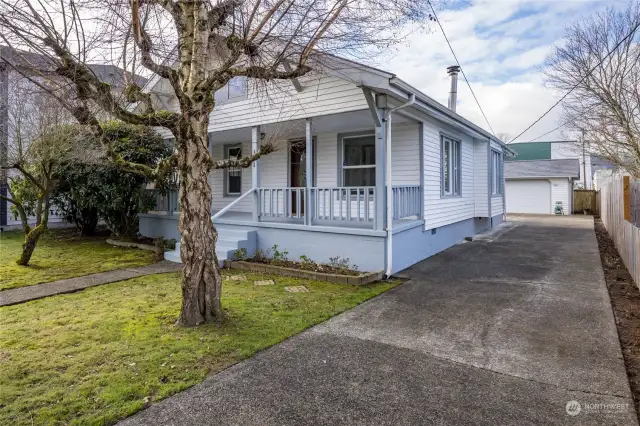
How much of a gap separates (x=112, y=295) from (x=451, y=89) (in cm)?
1230

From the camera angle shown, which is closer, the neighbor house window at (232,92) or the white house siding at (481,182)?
the neighbor house window at (232,92)

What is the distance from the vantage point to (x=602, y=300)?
5.41 metres

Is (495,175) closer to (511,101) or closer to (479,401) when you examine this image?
(511,101)

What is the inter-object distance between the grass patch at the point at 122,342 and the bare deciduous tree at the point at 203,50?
543 mm

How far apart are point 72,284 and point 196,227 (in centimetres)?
345

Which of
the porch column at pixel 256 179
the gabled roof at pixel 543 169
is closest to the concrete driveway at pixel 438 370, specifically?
the porch column at pixel 256 179

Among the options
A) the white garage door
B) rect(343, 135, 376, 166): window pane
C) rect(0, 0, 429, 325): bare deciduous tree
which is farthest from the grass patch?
the white garage door

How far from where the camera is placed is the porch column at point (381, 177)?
6926mm

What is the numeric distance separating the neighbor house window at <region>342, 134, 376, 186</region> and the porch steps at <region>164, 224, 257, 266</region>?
113 inches

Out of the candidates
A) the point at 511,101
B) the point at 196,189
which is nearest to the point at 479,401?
the point at 196,189

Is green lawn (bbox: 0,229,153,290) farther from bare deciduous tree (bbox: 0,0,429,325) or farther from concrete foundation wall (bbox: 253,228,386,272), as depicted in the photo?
bare deciduous tree (bbox: 0,0,429,325)

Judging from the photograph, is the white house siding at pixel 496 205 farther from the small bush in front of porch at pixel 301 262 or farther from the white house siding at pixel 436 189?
the small bush in front of porch at pixel 301 262

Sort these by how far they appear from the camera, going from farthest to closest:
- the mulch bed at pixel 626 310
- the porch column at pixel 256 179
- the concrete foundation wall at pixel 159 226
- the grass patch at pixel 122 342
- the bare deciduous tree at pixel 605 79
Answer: the bare deciduous tree at pixel 605 79 < the concrete foundation wall at pixel 159 226 < the porch column at pixel 256 179 < the mulch bed at pixel 626 310 < the grass patch at pixel 122 342

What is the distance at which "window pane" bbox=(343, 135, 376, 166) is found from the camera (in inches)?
373
